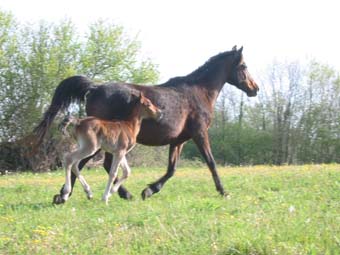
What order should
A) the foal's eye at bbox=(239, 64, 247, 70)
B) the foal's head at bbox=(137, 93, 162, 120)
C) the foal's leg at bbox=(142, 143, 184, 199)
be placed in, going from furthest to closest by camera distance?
the foal's eye at bbox=(239, 64, 247, 70) → the foal's leg at bbox=(142, 143, 184, 199) → the foal's head at bbox=(137, 93, 162, 120)

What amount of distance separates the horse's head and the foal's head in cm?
275

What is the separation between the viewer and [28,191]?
1350 centimetres

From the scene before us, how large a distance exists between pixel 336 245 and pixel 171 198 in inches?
203

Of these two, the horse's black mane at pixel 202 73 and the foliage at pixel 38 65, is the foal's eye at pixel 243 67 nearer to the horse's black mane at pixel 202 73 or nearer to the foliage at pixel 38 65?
the horse's black mane at pixel 202 73

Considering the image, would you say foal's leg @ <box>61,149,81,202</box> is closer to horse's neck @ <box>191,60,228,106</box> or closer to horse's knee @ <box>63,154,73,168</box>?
horse's knee @ <box>63,154,73,168</box>

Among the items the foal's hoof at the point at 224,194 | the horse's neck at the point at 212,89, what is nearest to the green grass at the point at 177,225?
the foal's hoof at the point at 224,194

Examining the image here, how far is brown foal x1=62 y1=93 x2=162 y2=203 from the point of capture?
408 inches

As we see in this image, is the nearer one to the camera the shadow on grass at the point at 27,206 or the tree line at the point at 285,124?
the shadow on grass at the point at 27,206

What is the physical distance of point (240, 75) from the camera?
13695 millimetres

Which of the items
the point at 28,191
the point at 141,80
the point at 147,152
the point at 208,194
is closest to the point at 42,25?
the point at 141,80

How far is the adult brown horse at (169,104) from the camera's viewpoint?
11.2 metres

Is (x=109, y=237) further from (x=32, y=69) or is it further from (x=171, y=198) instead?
(x=32, y=69)

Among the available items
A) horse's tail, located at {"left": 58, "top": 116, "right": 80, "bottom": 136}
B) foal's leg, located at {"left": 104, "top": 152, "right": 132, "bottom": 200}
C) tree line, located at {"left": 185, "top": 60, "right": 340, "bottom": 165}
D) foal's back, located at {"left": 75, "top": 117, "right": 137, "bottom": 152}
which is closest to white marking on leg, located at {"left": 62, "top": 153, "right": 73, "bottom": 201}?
foal's back, located at {"left": 75, "top": 117, "right": 137, "bottom": 152}

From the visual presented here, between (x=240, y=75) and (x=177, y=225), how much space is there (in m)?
6.80
